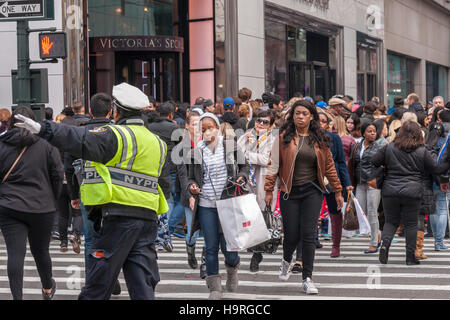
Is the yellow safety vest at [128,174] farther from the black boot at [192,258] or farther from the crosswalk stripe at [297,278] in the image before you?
the black boot at [192,258]

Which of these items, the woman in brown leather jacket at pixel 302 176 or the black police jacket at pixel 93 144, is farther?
the woman in brown leather jacket at pixel 302 176

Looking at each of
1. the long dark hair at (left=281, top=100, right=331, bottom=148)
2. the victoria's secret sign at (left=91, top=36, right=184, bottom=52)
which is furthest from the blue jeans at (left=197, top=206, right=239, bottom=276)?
the victoria's secret sign at (left=91, top=36, right=184, bottom=52)

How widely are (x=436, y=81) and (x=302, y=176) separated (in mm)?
49367

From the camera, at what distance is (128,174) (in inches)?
225

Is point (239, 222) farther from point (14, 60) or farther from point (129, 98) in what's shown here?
point (14, 60)

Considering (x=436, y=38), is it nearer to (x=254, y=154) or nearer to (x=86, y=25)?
(x=86, y=25)

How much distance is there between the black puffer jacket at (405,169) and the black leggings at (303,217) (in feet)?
6.34

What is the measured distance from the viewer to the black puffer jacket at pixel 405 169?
1038 cm

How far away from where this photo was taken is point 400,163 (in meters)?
10.5

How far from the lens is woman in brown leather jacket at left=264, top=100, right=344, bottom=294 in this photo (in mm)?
8727

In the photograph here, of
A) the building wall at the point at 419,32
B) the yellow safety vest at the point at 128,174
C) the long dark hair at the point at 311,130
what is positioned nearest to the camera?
the yellow safety vest at the point at 128,174

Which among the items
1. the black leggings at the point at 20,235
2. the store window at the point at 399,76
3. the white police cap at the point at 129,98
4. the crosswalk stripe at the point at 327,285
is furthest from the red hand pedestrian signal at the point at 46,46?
the store window at the point at 399,76

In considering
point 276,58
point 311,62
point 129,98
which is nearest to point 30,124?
point 129,98

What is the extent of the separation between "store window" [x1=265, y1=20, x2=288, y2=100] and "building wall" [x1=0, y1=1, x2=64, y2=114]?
869 cm
